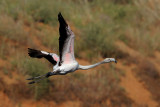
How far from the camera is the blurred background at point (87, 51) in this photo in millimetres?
13742

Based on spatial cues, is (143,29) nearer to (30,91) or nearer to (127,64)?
(127,64)

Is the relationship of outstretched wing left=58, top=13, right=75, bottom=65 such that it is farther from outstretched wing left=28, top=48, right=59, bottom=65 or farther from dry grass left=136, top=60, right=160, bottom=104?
dry grass left=136, top=60, right=160, bottom=104

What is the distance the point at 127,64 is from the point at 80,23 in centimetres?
262

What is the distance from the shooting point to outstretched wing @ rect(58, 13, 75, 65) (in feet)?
30.8

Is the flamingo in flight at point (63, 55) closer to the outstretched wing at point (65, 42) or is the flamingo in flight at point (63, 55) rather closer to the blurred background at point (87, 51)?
the outstretched wing at point (65, 42)

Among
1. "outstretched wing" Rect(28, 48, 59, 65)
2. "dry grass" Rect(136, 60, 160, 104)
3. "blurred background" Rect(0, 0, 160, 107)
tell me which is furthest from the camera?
"dry grass" Rect(136, 60, 160, 104)

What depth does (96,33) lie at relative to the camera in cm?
1775

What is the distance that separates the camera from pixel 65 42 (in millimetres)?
9672

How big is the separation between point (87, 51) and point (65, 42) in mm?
7542

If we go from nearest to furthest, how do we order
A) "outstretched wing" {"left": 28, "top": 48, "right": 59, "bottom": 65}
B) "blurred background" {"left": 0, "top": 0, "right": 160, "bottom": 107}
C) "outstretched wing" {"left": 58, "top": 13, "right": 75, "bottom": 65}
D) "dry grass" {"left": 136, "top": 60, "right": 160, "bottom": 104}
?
"outstretched wing" {"left": 58, "top": 13, "right": 75, "bottom": 65}, "outstretched wing" {"left": 28, "top": 48, "right": 59, "bottom": 65}, "blurred background" {"left": 0, "top": 0, "right": 160, "bottom": 107}, "dry grass" {"left": 136, "top": 60, "right": 160, "bottom": 104}

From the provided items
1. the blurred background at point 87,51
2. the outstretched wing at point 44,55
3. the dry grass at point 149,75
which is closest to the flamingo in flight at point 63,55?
the outstretched wing at point 44,55

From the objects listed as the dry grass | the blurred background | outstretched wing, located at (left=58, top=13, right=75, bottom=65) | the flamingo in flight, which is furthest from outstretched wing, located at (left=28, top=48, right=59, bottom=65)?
the dry grass

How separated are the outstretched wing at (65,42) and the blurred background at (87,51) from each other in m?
1.47

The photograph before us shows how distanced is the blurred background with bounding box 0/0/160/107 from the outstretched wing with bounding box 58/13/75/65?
4.81 ft
